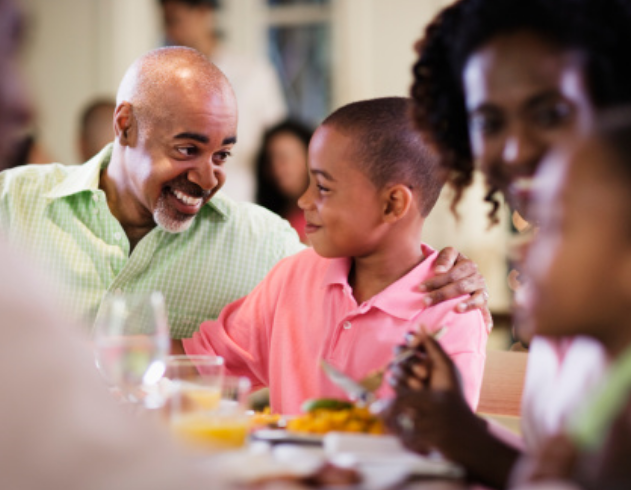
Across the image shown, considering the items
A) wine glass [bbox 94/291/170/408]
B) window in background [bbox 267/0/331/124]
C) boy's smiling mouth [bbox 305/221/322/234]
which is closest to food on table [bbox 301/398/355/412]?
wine glass [bbox 94/291/170/408]

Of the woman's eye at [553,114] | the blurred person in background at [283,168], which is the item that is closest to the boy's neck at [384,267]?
the woman's eye at [553,114]

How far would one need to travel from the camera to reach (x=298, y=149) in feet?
17.7

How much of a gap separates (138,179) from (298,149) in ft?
9.11

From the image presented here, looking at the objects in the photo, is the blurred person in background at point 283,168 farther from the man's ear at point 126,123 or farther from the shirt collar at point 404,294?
Answer: the shirt collar at point 404,294

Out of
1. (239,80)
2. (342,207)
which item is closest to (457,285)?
(342,207)

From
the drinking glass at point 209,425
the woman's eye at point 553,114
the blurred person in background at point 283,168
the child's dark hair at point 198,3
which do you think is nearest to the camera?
the drinking glass at point 209,425

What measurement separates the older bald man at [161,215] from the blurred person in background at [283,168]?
8.28 ft

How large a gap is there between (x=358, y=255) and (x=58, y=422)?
1439 millimetres

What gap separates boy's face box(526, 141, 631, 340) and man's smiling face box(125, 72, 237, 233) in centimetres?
161

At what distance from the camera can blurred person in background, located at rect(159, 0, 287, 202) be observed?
5504mm

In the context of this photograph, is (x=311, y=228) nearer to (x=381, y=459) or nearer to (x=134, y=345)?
(x=134, y=345)

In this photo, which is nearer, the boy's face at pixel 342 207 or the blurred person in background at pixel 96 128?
the boy's face at pixel 342 207

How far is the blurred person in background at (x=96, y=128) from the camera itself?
5.32 m

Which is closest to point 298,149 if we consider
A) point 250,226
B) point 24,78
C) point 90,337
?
point 250,226
